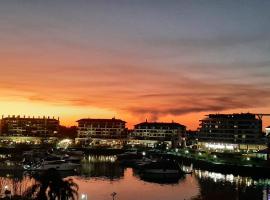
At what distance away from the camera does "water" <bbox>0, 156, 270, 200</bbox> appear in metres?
49.4

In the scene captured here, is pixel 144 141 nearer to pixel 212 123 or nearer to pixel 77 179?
pixel 212 123

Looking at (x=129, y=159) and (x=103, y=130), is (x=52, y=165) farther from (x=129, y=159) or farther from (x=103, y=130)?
(x=103, y=130)

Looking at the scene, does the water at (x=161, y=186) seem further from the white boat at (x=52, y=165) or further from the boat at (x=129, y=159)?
the boat at (x=129, y=159)

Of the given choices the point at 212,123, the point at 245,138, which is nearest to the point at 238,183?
the point at 245,138

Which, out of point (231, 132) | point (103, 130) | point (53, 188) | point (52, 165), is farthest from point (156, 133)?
point (53, 188)

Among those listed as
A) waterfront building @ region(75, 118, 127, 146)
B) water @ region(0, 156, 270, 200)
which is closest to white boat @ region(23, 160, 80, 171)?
water @ region(0, 156, 270, 200)

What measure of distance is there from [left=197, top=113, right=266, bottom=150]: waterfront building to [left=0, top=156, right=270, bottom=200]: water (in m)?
64.5

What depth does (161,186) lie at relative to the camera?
58625 millimetres

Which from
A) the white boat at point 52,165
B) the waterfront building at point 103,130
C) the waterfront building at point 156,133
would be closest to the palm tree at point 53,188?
the white boat at point 52,165

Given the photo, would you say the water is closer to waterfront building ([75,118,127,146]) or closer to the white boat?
the white boat

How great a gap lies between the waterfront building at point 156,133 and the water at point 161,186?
330 ft

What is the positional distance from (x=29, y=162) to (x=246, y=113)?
278 ft

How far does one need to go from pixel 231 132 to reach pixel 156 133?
42871mm

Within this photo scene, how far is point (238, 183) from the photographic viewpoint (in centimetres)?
5991
